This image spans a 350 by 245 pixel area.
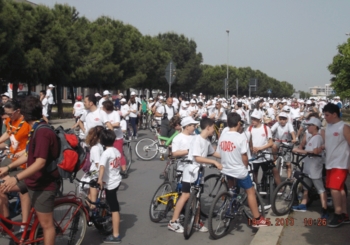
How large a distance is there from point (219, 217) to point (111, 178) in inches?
60.3

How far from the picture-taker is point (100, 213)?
6426mm

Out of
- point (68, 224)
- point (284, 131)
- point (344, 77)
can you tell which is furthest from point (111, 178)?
point (344, 77)

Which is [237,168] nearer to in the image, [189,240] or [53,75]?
[189,240]

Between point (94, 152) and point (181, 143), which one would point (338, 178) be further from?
point (94, 152)

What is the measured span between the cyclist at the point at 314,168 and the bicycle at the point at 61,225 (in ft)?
11.3

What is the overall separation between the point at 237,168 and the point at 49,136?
2.81 metres

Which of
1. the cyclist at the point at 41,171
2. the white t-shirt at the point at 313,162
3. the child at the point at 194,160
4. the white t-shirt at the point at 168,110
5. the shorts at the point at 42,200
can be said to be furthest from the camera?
the white t-shirt at the point at 168,110

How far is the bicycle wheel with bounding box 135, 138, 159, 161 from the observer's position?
559 inches

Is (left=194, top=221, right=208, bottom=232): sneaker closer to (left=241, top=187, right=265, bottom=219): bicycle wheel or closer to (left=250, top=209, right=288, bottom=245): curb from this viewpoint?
(left=241, top=187, right=265, bottom=219): bicycle wheel

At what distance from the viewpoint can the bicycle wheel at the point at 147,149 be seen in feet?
46.5

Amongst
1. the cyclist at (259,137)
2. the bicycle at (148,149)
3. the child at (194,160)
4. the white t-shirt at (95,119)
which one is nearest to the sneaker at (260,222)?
the child at (194,160)

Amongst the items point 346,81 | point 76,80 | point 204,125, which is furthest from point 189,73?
point 204,125

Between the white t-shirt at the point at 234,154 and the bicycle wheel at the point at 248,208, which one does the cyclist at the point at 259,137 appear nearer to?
the bicycle wheel at the point at 248,208

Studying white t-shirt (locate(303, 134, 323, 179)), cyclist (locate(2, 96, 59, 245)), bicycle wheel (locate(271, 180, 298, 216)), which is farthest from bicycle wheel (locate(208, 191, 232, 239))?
cyclist (locate(2, 96, 59, 245))
